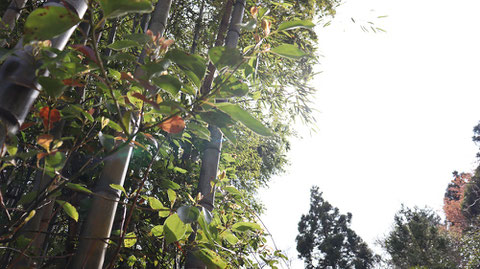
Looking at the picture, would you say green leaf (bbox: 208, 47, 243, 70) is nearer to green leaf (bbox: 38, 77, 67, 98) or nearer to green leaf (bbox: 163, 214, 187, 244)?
green leaf (bbox: 38, 77, 67, 98)

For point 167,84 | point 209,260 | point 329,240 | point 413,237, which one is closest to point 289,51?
point 167,84

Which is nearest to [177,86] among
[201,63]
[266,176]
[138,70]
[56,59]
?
[201,63]

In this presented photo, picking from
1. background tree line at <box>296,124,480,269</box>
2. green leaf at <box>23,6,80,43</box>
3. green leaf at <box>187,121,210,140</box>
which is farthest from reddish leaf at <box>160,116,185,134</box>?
background tree line at <box>296,124,480,269</box>

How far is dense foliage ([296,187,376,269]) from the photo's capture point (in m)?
19.1

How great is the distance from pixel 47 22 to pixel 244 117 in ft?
1.06

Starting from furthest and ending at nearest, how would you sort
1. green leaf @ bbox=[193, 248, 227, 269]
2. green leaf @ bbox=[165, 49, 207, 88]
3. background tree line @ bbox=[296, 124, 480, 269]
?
background tree line @ bbox=[296, 124, 480, 269] → green leaf @ bbox=[193, 248, 227, 269] → green leaf @ bbox=[165, 49, 207, 88]

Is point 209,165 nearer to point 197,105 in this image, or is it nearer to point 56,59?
point 197,105

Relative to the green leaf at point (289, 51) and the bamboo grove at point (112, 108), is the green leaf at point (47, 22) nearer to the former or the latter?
the bamboo grove at point (112, 108)

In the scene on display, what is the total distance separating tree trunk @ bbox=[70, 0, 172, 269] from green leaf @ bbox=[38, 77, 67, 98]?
290mm

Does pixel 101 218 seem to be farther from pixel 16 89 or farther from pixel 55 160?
pixel 16 89

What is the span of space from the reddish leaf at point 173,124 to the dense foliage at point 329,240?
21.1m

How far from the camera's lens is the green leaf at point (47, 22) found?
366 millimetres

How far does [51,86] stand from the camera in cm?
43

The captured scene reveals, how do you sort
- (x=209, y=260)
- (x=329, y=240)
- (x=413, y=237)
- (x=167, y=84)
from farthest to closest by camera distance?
(x=329, y=240)
(x=413, y=237)
(x=209, y=260)
(x=167, y=84)
